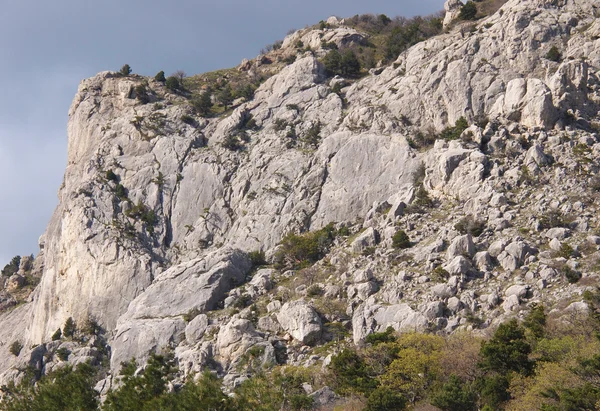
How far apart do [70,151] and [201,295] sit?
132 feet

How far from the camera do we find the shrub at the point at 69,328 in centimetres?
6275

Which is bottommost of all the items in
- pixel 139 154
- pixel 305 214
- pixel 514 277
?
pixel 514 277

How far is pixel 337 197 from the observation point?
6425 centimetres

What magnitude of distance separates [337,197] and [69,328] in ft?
101

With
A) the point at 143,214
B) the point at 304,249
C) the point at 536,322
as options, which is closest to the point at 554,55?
the point at 304,249

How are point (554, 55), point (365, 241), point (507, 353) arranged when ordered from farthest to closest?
point (554, 55)
point (365, 241)
point (507, 353)

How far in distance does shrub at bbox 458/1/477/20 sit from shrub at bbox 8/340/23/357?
72.1 m

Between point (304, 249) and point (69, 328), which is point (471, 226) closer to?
point (304, 249)

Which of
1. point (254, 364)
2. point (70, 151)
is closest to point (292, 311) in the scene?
point (254, 364)

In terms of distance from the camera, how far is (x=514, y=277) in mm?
46125

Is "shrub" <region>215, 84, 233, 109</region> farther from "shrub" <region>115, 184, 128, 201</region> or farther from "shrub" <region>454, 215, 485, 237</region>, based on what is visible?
"shrub" <region>454, 215, 485, 237</region>

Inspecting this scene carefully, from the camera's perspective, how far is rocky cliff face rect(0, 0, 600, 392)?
160 ft

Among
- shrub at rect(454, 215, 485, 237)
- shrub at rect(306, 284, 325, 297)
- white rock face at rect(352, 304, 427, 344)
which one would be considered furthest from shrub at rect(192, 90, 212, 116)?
white rock face at rect(352, 304, 427, 344)

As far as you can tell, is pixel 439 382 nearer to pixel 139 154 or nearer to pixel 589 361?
pixel 589 361
